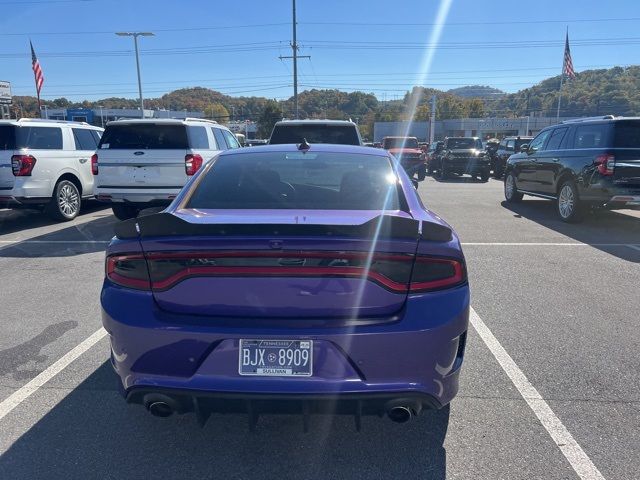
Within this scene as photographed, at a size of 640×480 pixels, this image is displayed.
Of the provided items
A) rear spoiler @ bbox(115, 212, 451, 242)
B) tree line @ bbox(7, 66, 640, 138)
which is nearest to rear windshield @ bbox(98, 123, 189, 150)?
rear spoiler @ bbox(115, 212, 451, 242)

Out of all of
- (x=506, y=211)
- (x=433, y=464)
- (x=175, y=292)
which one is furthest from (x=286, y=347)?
(x=506, y=211)

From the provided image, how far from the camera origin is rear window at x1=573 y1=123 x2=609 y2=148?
867 cm

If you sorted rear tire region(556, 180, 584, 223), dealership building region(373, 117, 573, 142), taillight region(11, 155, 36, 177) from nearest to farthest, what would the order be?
taillight region(11, 155, 36, 177) < rear tire region(556, 180, 584, 223) < dealership building region(373, 117, 573, 142)

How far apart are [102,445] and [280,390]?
1.22 meters

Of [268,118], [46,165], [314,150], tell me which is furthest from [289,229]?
[268,118]

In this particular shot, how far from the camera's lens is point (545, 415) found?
9.78 ft

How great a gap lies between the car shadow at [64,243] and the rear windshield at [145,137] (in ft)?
5.07

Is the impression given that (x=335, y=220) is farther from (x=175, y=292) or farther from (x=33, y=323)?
(x=33, y=323)

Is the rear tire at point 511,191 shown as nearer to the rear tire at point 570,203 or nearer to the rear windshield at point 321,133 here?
the rear tire at point 570,203

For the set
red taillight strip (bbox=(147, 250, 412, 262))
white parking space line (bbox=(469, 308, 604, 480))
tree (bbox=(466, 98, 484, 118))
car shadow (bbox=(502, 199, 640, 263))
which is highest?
tree (bbox=(466, 98, 484, 118))

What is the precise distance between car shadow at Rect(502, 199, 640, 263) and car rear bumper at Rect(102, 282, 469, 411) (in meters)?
5.75

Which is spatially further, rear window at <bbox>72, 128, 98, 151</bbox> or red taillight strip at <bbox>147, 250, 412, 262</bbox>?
rear window at <bbox>72, 128, 98, 151</bbox>

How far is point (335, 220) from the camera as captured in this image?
2.54m

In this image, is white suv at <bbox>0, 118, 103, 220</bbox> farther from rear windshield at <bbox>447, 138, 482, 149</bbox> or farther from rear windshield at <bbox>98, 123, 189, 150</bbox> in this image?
rear windshield at <bbox>447, 138, 482, 149</bbox>
